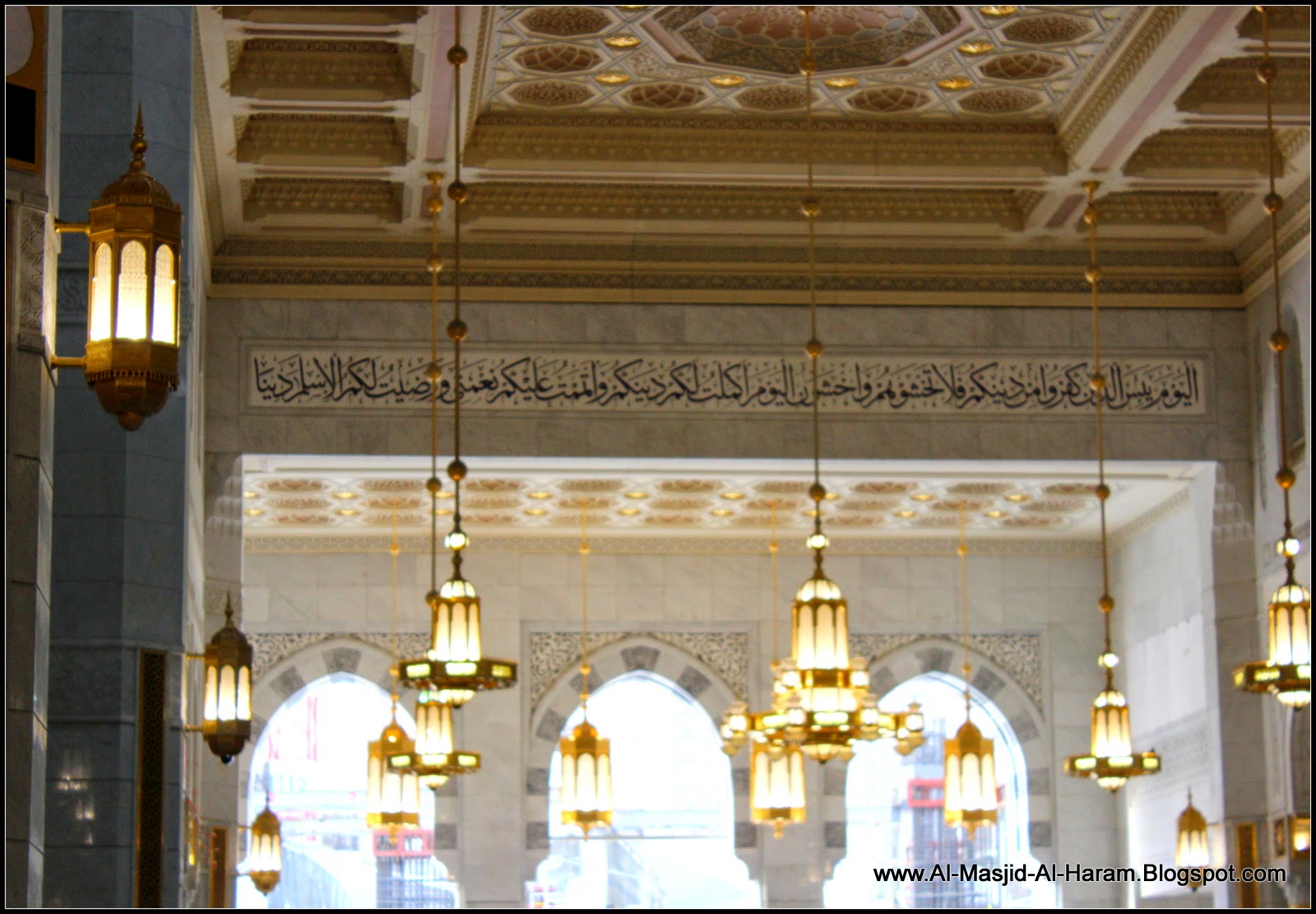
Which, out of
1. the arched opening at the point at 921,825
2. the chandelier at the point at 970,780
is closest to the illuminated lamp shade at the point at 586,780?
the chandelier at the point at 970,780

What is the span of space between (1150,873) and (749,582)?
274 centimetres

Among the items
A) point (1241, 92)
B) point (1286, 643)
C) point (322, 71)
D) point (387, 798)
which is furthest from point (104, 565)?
point (387, 798)

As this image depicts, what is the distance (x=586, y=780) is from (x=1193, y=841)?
2839 millimetres

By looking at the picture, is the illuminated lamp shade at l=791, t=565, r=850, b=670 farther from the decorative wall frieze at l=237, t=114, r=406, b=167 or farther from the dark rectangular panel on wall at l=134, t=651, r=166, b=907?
the decorative wall frieze at l=237, t=114, r=406, b=167

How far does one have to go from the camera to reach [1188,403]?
9.17 m

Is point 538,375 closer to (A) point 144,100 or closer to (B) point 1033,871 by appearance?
(A) point 144,100

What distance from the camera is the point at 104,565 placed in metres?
5.50

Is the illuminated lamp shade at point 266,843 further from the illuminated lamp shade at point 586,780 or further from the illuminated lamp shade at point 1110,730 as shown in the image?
the illuminated lamp shade at point 1110,730

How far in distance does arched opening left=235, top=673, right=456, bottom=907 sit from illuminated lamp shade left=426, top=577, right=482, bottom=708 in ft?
20.1

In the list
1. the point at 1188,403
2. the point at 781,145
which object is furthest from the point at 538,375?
the point at 1188,403

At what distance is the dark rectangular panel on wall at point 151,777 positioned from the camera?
5496mm

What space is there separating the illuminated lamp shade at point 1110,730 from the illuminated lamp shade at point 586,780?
3.02 meters

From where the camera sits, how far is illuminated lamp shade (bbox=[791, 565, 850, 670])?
6344mm

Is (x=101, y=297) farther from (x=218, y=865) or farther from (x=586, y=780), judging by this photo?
(x=586, y=780)
